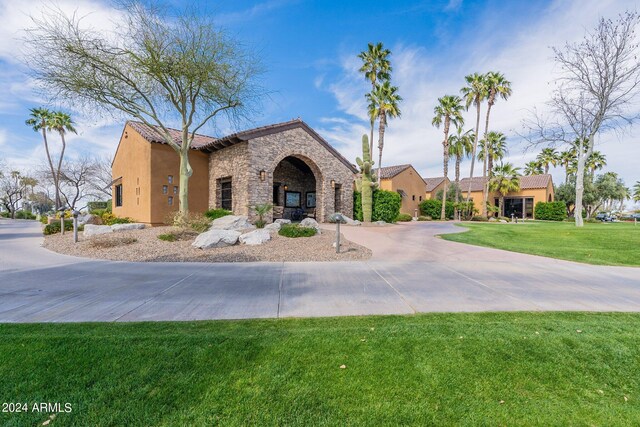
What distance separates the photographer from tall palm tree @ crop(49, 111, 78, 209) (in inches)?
1088

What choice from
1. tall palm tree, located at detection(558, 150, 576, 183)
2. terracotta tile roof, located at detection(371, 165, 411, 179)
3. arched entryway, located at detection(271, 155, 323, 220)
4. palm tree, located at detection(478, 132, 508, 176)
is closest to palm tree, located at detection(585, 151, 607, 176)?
tall palm tree, located at detection(558, 150, 576, 183)

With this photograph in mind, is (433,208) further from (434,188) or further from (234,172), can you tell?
(234,172)

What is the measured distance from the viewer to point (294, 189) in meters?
20.8

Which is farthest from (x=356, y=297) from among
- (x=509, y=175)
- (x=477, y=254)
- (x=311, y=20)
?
(x=509, y=175)

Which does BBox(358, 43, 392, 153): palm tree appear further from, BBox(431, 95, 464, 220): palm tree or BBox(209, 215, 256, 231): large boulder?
BBox(209, 215, 256, 231): large boulder

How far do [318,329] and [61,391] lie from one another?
2276 millimetres

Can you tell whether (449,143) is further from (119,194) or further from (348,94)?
(119,194)

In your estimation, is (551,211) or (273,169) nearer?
(273,169)

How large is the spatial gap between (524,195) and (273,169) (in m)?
35.0

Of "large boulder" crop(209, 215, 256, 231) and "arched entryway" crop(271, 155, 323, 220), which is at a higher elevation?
"arched entryway" crop(271, 155, 323, 220)

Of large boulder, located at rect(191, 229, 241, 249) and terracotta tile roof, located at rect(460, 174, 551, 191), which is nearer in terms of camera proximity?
large boulder, located at rect(191, 229, 241, 249)

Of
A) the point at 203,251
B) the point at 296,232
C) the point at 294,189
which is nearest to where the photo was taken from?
the point at 203,251

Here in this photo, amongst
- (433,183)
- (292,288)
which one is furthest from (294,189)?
(433,183)

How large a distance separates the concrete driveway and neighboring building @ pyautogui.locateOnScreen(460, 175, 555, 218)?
3212 centimetres
